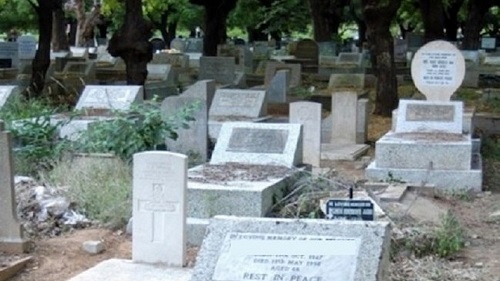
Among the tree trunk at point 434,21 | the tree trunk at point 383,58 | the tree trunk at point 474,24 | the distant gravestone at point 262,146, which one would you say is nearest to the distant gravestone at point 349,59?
the tree trunk at point 434,21

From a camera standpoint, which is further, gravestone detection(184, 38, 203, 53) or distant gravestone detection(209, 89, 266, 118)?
gravestone detection(184, 38, 203, 53)

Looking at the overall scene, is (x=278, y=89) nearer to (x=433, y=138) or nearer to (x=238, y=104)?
(x=238, y=104)

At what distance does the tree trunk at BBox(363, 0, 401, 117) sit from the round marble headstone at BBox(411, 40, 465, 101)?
4.69 metres

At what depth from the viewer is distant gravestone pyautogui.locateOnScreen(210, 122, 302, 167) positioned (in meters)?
10.6

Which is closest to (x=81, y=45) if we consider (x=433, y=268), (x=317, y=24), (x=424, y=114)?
(x=317, y=24)

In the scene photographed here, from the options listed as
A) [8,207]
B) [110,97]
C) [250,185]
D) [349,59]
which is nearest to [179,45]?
[349,59]

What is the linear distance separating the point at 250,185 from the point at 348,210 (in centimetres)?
240

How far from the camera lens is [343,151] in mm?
15781

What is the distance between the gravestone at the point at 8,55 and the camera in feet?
97.6

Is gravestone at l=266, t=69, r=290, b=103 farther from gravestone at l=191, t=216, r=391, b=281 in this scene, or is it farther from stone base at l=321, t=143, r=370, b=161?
gravestone at l=191, t=216, r=391, b=281

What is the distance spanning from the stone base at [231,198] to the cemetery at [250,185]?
16mm

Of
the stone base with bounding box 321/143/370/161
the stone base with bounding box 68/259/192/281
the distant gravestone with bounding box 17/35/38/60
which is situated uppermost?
the distant gravestone with bounding box 17/35/38/60

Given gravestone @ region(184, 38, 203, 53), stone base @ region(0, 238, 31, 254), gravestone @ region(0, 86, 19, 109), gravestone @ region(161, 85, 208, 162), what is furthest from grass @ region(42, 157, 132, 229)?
gravestone @ region(184, 38, 203, 53)

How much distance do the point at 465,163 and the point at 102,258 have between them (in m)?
5.81
